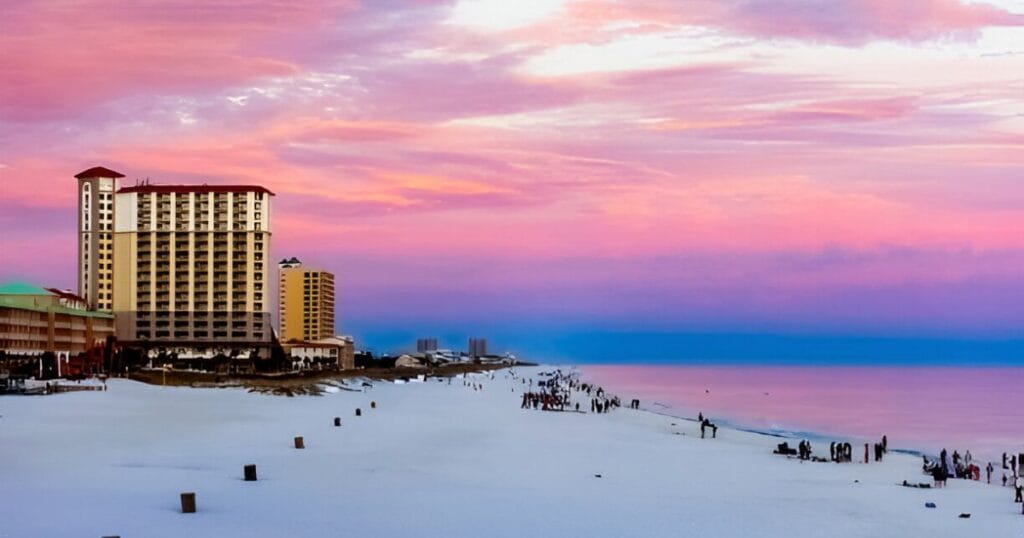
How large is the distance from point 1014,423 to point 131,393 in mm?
56216

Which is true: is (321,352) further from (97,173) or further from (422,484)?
(422,484)

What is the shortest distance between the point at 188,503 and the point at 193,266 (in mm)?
142392

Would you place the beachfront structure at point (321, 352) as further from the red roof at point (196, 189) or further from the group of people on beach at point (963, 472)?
the group of people on beach at point (963, 472)

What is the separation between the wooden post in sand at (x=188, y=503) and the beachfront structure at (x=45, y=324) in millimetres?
62953

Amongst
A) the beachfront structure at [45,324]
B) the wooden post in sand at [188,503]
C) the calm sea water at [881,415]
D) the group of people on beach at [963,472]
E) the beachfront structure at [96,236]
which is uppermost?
the beachfront structure at [96,236]

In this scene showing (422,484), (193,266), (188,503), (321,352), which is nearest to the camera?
(188,503)

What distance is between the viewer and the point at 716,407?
8975 cm

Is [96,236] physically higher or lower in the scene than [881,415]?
higher

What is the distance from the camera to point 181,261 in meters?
157

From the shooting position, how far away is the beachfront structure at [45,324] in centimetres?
9488

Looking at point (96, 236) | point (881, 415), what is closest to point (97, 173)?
point (96, 236)

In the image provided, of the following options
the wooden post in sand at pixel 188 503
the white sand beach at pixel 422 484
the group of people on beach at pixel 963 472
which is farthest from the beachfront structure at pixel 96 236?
the wooden post in sand at pixel 188 503

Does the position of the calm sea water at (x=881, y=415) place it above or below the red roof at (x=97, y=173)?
below

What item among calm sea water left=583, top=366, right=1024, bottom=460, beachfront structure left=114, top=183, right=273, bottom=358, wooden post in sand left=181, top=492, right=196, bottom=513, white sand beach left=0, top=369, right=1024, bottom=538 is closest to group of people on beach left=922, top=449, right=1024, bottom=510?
white sand beach left=0, top=369, right=1024, bottom=538
